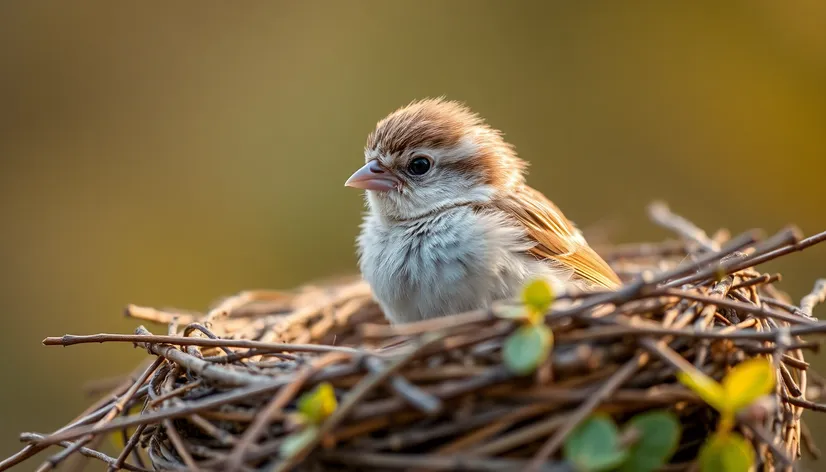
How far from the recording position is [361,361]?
6.30 feet

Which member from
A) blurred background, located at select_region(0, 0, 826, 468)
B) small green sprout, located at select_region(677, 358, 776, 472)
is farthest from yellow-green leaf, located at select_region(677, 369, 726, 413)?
blurred background, located at select_region(0, 0, 826, 468)

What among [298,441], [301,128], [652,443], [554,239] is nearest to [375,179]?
[554,239]

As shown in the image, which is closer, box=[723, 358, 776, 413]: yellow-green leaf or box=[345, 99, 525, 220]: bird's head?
box=[723, 358, 776, 413]: yellow-green leaf

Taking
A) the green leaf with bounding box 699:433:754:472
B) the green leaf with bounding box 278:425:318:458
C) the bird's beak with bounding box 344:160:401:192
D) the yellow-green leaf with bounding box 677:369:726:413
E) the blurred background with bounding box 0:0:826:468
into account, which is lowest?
the green leaf with bounding box 699:433:754:472

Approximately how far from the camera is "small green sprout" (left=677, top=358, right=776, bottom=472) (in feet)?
5.64

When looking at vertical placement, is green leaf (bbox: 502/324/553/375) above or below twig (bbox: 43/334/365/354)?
below

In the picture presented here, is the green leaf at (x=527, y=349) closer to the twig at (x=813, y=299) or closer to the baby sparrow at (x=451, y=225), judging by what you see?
the baby sparrow at (x=451, y=225)

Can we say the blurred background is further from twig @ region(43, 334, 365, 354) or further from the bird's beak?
twig @ region(43, 334, 365, 354)

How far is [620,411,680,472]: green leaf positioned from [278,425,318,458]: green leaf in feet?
2.27

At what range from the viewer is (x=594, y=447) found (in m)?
1.71

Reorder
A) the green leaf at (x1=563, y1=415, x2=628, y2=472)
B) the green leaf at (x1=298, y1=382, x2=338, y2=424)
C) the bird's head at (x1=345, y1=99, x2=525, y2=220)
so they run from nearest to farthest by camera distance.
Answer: the green leaf at (x1=563, y1=415, x2=628, y2=472), the green leaf at (x1=298, y1=382, x2=338, y2=424), the bird's head at (x1=345, y1=99, x2=525, y2=220)

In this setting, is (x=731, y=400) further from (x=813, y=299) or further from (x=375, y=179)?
(x=375, y=179)

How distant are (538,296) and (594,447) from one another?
13.7 inches

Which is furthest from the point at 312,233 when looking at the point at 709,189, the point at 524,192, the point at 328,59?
the point at 524,192
